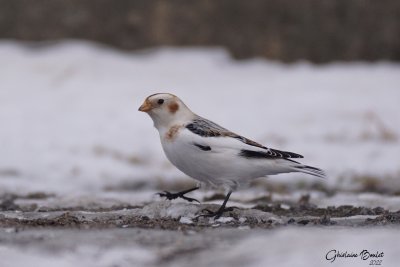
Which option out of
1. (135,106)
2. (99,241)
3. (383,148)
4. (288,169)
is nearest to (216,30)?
(135,106)

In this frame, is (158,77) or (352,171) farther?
(158,77)

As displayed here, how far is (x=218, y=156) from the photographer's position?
22.0 ft

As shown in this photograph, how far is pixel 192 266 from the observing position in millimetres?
4754

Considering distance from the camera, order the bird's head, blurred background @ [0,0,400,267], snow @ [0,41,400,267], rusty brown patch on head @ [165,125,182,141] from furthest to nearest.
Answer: snow @ [0,41,400,267] → the bird's head → rusty brown patch on head @ [165,125,182,141] → blurred background @ [0,0,400,267]

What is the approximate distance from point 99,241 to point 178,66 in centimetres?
981

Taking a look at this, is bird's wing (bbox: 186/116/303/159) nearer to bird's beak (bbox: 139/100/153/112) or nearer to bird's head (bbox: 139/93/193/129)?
bird's head (bbox: 139/93/193/129)

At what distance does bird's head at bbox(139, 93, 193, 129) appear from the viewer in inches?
277

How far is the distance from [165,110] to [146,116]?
553 cm

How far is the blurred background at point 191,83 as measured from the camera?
→ 1091cm

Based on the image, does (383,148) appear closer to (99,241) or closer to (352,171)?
(352,171)

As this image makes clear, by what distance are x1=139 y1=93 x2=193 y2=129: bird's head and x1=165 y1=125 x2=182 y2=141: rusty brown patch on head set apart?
10 centimetres
